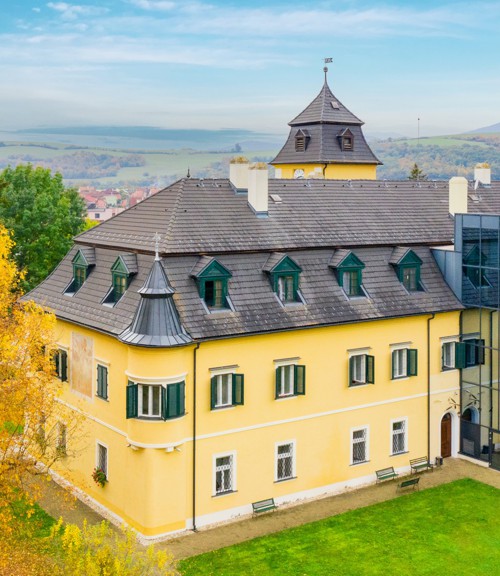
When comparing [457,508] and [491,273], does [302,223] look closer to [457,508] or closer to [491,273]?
[491,273]

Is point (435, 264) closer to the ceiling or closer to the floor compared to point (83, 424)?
closer to the ceiling

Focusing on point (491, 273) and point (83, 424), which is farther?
point (491, 273)

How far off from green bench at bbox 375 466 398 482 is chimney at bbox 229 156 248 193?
13.4m

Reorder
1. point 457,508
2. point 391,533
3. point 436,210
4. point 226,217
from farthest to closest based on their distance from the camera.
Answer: point 436,210 → point 226,217 → point 457,508 → point 391,533

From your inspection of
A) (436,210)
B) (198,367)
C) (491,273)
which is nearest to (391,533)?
(198,367)

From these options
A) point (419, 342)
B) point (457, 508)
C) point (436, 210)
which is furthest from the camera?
point (436, 210)

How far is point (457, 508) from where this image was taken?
28.7 metres

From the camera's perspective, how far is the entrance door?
33969 millimetres

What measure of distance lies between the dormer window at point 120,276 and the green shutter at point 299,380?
23.9ft

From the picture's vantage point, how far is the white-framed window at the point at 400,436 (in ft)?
106

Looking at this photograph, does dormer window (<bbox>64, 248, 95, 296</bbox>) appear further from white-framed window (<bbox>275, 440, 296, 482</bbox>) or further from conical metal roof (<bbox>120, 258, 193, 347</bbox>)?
white-framed window (<bbox>275, 440, 296, 482</bbox>)

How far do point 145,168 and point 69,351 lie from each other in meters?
106

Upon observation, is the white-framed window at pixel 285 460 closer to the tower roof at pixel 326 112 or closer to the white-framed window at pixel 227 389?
the white-framed window at pixel 227 389

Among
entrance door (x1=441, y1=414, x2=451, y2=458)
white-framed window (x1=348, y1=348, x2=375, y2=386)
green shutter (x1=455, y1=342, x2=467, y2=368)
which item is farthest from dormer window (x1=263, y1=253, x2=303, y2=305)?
entrance door (x1=441, y1=414, x2=451, y2=458)
